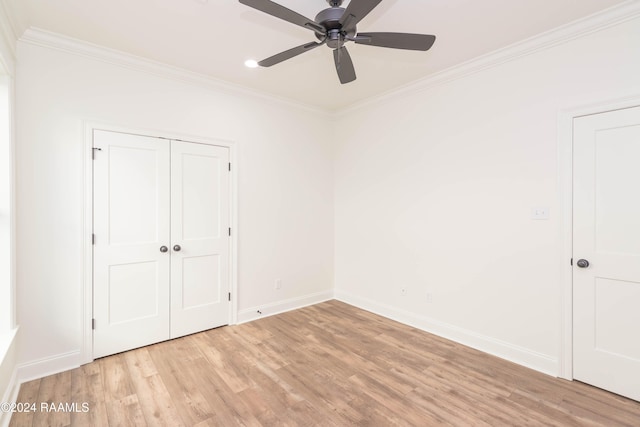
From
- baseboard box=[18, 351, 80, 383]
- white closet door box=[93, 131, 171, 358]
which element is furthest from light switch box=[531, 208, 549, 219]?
baseboard box=[18, 351, 80, 383]

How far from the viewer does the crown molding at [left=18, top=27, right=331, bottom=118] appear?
2486 mm

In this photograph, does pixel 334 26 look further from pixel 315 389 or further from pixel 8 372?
pixel 8 372

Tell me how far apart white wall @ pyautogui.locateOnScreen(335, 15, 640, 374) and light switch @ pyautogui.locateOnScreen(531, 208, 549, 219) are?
0.13 ft

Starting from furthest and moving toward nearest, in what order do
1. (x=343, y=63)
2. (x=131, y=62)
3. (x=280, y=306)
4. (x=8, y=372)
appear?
1. (x=280, y=306)
2. (x=131, y=62)
3. (x=343, y=63)
4. (x=8, y=372)

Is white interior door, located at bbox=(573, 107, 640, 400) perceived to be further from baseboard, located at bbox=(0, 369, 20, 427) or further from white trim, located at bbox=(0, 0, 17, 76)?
white trim, located at bbox=(0, 0, 17, 76)

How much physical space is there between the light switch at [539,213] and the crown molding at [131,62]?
310cm

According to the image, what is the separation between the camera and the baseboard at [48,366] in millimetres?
2416

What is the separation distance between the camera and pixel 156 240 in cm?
309

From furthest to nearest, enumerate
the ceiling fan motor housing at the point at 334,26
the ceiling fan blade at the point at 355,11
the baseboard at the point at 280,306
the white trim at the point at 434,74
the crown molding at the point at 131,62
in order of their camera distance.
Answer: the baseboard at the point at 280,306, the crown molding at the point at 131,62, the white trim at the point at 434,74, the ceiling fan motor housing at the point at 334,26, the ceiling fan blade at the point at 355,11

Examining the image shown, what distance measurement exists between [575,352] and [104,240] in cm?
418

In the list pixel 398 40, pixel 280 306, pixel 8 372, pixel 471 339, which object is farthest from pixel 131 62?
pixel 471 339

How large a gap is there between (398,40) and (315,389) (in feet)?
8.45

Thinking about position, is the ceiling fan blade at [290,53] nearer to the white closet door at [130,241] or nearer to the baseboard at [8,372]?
the white closet door at [130,241]

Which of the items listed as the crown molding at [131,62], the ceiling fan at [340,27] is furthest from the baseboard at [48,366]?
the ceiling fan at [340,27]
